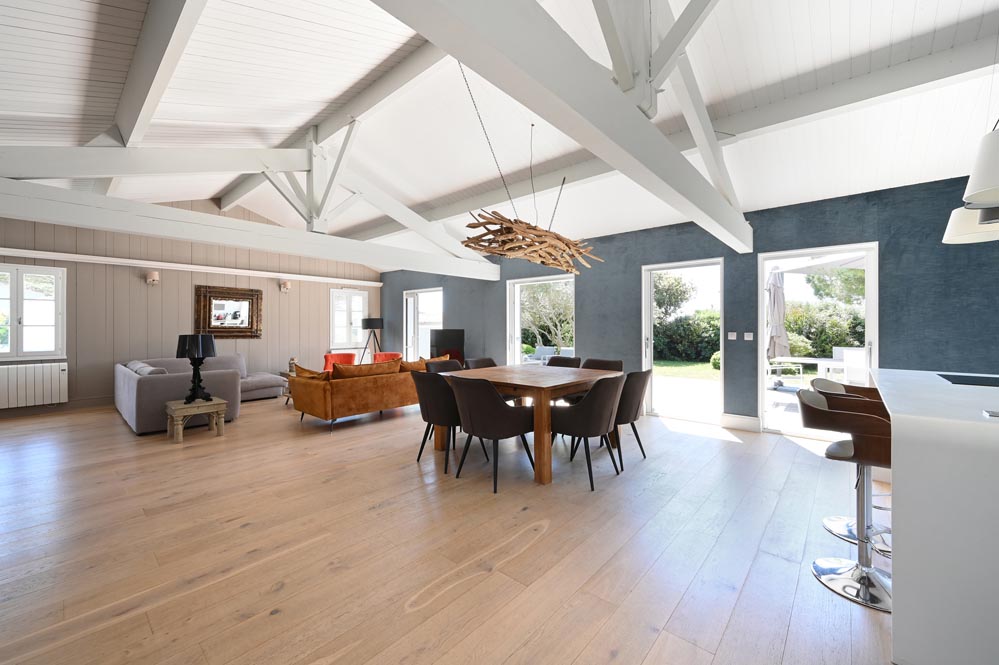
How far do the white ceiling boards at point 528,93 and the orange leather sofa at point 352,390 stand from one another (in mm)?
1869

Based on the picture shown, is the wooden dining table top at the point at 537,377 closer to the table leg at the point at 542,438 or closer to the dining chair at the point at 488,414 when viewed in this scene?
the table leg at the point at 542,438

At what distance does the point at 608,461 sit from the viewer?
381 cm

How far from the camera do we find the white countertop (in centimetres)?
150

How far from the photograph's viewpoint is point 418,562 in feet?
7.04

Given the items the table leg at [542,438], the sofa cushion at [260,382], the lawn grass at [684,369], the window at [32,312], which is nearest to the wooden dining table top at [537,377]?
the table leg at [542,438]

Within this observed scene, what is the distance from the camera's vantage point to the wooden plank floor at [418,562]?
1595 millimetres

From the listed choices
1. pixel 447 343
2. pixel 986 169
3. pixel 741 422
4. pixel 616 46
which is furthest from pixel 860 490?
pixel 447 343

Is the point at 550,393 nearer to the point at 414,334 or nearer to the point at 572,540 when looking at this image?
the point at 572,540

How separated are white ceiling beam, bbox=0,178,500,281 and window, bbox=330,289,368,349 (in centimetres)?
414

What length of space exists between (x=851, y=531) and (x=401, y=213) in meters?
5.86

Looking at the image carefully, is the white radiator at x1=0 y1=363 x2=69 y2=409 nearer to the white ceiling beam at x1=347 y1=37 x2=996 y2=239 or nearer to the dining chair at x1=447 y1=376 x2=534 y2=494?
the dining chair at x1=447 y1=376 x2=534 y2=494

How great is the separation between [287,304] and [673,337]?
7.51m

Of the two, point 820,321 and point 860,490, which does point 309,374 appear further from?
point 820,321

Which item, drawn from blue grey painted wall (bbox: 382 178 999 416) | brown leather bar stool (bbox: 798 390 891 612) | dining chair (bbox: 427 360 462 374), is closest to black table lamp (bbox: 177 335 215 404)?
dining chair (bbox: 427 360 462 374)
